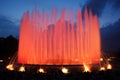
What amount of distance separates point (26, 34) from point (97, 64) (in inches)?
390

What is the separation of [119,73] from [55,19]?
472 inches

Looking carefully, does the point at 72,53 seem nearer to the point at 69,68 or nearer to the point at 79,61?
the point at 79,61

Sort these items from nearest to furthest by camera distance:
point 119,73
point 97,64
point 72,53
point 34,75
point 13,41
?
point 34,75, point 119,73, point 97,64, point 72,53, point 13,41

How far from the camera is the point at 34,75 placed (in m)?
22.5

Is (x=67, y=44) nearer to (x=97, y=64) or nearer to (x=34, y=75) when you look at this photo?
(x=97, y=64)

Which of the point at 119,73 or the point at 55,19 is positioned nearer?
the point at 119,73

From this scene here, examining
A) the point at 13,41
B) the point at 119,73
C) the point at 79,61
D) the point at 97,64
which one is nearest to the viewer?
the point at 119,73

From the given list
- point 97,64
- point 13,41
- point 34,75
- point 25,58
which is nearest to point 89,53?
point 97,64

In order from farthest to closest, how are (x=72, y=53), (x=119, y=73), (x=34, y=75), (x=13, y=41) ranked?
1. (x=13, y=41)
2. (x=72, y=53)
3. (x=119, y=73)
4. (x=34, y=75)

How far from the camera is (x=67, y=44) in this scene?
109ft

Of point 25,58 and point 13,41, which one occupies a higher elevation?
point 13,41

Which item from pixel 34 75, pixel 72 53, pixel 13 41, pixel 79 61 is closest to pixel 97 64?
pixel 79 61

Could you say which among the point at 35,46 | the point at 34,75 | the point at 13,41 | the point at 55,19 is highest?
the point at 13,41

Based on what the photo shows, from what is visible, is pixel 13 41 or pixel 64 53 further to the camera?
pixel 13 41
